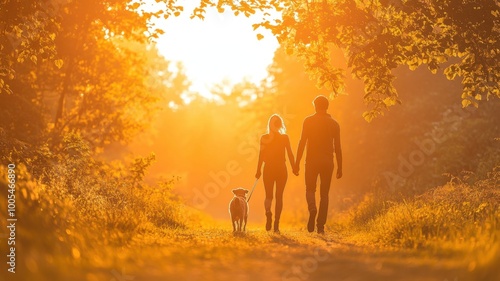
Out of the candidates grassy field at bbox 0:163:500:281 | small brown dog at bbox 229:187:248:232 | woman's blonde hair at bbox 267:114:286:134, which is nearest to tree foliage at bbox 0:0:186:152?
woman's blonde hair at bbox 267:114:286:134

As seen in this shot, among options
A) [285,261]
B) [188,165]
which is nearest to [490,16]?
[285,261]

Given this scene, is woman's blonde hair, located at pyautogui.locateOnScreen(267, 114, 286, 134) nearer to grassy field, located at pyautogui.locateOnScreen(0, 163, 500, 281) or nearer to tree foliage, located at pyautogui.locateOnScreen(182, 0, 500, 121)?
tree foliage, located at pyautogui.locateOnScreen(182, 0, 500, 121)

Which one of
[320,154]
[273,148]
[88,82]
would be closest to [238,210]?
[273,148]

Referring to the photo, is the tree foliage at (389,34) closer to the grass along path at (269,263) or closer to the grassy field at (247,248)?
the grassy field at (247,248)

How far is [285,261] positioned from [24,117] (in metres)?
15.6

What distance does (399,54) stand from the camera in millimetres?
12148

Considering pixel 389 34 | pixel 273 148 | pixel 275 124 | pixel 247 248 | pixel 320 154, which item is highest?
pixel 389 34

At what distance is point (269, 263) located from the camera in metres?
8.01

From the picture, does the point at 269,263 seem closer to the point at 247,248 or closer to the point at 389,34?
the point at 247,248

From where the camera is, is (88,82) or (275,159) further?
(88,82)

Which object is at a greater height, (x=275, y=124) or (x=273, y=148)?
(x=275, y=124)

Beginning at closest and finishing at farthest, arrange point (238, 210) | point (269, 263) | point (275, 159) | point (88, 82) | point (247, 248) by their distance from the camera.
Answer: point (269, 263) < point (247, 248) < point (238, 210) < point (275, 159) < point (88, 82)

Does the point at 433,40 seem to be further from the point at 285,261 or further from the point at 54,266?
the point at 54,266

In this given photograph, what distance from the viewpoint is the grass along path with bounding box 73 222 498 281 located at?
695 centimetres
